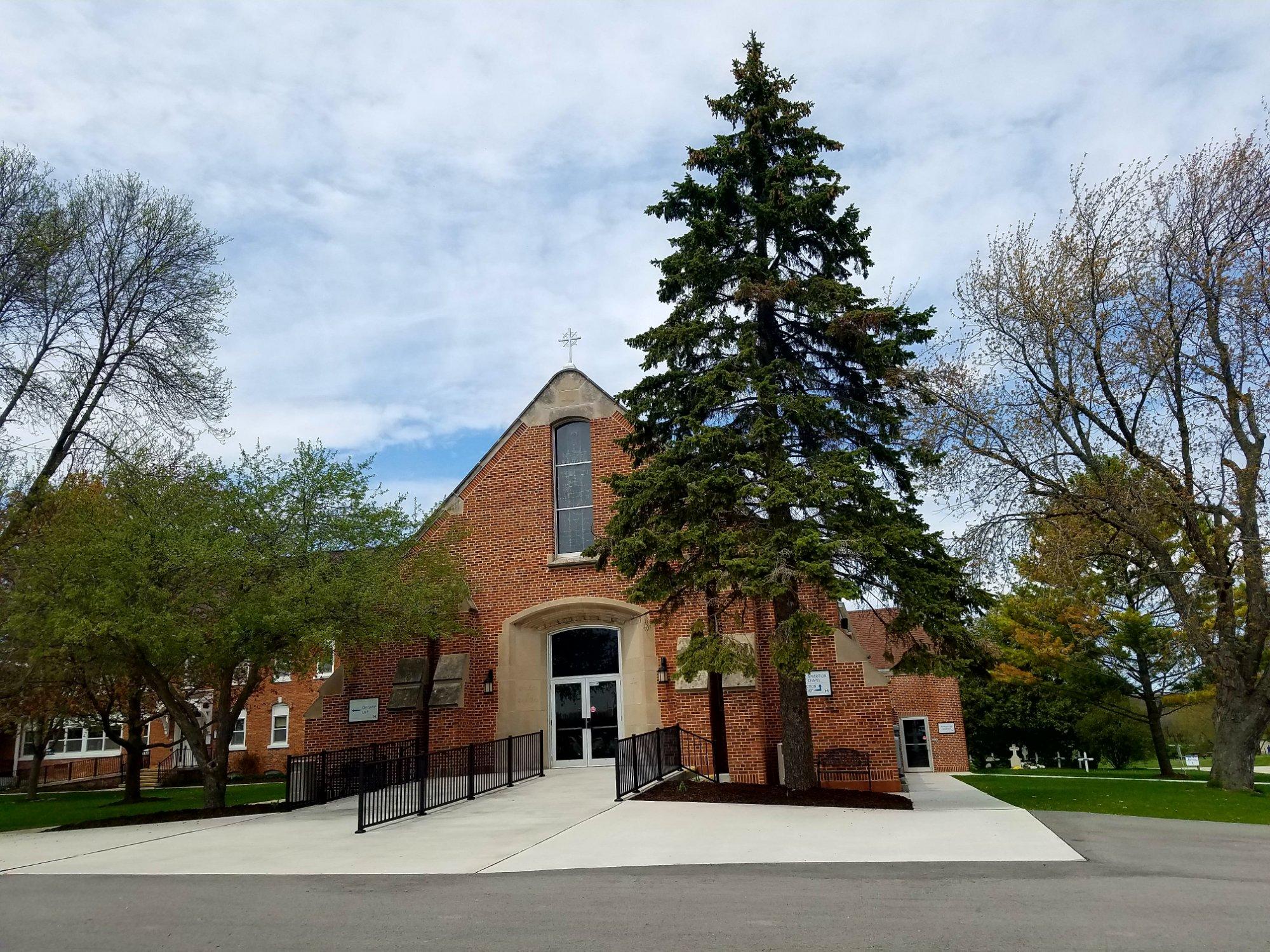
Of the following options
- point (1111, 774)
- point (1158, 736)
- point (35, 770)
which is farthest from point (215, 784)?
point (1111, 774)

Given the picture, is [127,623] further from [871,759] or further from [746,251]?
[871,759]

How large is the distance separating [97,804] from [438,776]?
35.4 ft

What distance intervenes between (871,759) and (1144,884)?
900 centimetres

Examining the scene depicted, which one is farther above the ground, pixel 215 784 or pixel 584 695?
pixel 584 695

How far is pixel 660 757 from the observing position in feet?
50.7

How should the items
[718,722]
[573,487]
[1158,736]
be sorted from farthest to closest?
[1158,736] → [573,487] → [718,722]

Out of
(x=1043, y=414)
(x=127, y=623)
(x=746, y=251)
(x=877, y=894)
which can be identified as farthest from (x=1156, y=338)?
(x=127, y=623)

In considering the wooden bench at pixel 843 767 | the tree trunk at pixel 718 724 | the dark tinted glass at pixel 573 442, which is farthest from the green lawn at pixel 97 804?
the wooden bench at pixel 843 767

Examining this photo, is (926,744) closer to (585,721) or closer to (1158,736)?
(1158,736)

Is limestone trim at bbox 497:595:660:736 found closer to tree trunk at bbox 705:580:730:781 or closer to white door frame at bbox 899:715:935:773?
tree trunk at bbox 705:580:730:781

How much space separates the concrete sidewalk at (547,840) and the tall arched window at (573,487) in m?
6.47

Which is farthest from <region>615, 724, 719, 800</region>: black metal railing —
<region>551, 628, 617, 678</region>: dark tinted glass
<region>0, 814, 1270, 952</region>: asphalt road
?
<region>0, 814, 1270, 952</region>: asphalt road

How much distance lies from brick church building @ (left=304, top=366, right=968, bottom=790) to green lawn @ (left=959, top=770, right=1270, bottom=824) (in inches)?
112

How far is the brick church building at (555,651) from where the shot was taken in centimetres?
1692
